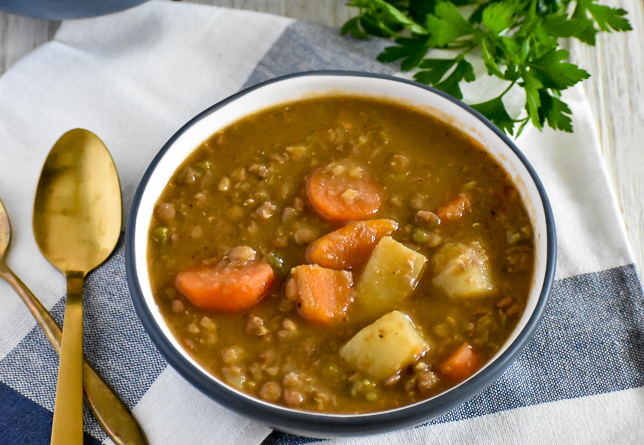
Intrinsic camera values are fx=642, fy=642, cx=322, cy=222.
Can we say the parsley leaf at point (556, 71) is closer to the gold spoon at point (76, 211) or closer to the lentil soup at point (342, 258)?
the lentil soup at point (342, 258)

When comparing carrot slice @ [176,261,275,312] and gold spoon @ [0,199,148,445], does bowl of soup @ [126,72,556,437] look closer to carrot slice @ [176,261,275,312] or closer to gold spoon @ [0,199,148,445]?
carrot slice @ [176,261,275,312]

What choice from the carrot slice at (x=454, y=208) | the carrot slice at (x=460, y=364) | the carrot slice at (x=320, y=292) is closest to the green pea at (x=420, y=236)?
the carrot slice at (x=454, y=208)

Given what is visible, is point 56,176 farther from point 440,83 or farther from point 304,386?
point 440,83

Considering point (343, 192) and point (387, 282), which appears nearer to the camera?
point (387, 282)

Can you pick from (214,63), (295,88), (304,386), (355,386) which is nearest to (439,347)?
(355,386)

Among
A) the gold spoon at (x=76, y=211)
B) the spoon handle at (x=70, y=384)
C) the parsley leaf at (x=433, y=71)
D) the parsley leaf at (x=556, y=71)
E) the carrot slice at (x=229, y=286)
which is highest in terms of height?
the parsley leaf at (x=556, y=71)

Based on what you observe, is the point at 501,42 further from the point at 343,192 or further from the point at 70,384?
the point at 70,384

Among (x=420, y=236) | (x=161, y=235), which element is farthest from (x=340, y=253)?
(x=161, y=235)

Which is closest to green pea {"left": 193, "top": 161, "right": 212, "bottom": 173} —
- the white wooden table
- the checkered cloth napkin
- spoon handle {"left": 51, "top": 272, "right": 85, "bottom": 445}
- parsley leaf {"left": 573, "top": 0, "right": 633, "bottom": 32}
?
the checkered cloth napkin
